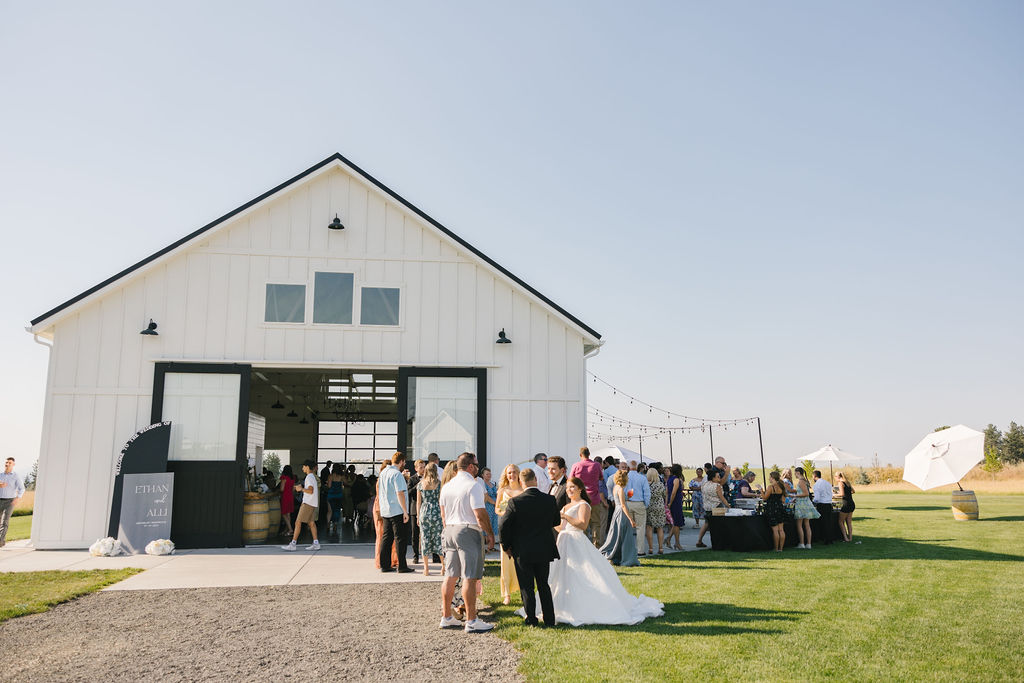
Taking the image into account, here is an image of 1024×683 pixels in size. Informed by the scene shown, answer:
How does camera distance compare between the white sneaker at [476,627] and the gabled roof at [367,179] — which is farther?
the gabled roof at [367,179]

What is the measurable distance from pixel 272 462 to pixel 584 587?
23.4 meters

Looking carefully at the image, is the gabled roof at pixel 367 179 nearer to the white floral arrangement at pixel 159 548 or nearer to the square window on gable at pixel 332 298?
the square window on gable at pixel 332 298

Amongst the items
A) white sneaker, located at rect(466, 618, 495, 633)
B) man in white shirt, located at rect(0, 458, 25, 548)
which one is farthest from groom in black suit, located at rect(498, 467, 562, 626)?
man in white shirt, located at rect(0, 458, 25, 548)

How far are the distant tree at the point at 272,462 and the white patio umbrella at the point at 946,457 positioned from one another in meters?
22.0

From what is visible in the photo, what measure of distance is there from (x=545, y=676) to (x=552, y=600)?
73.9 inches

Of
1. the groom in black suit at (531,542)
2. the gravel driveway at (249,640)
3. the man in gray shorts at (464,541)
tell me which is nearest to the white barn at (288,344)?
the gravel driveway at (249,640)

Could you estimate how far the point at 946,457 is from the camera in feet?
61.8

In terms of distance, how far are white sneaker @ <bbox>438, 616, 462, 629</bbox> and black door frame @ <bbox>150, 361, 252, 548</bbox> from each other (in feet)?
24.1

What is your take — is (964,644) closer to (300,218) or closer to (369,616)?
(369,616)

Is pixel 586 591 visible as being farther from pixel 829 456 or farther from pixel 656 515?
pixel 829 456

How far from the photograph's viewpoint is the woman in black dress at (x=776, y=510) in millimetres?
12773

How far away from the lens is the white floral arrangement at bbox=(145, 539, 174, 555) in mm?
11961

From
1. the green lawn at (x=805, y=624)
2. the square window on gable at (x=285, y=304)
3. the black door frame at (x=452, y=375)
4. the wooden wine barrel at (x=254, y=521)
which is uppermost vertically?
the square window on gable at (x=285, y=304)

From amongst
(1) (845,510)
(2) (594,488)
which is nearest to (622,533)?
(2) (594,488)
